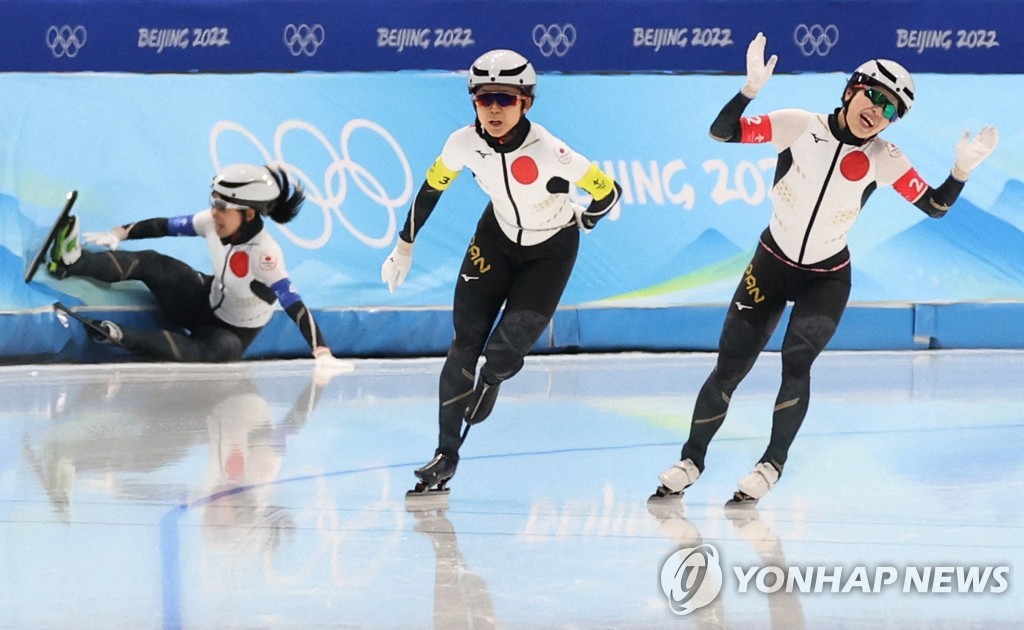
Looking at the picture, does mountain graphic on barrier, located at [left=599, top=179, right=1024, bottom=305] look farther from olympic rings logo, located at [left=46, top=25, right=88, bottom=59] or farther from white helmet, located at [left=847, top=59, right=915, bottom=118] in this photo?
white helmet, located at [left=847, top=59, right=915, bottom=118]

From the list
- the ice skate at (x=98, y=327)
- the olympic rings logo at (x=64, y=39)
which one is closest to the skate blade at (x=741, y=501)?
the ice skate at (x=98, y=327)

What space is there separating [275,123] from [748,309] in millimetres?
4476

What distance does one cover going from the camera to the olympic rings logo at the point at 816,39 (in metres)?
9.57

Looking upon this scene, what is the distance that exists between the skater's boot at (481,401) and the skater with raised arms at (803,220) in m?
0.71

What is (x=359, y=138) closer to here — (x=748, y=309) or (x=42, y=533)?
(x=748, y=309)

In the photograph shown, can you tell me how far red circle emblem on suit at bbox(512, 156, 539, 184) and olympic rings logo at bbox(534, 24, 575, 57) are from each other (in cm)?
424

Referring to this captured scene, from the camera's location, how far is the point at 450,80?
30.2 ft

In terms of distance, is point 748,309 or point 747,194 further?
point 747,194

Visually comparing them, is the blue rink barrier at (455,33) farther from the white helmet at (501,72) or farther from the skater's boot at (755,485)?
the skater's boot at (755,485)

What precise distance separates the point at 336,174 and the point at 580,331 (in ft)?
5.69

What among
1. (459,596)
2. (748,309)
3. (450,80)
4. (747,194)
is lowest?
(459,596)

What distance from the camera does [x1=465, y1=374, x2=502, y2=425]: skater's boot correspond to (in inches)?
214

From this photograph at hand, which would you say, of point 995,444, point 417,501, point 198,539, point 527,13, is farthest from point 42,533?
point 527,13

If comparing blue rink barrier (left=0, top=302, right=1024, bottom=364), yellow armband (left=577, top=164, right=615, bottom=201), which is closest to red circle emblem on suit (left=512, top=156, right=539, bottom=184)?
yellow armband (left=577, top=164, right=615, bottom=201)
